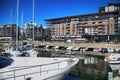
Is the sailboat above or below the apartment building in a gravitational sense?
below

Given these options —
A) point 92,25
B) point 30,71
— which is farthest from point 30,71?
point 92,25

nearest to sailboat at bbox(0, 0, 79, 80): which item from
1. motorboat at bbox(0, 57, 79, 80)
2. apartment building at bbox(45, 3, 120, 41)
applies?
motorboat at bbox(0, 57, 79, 80)

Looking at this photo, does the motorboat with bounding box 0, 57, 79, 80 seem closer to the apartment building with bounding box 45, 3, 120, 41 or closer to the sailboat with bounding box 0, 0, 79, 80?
the sailboat with bounding box 0, 0, 79, 80

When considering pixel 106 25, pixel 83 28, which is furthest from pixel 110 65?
pixel 83 28

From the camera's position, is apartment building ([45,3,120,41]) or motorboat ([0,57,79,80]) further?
apartment building ([45,3,120,41])

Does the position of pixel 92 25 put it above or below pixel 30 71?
above

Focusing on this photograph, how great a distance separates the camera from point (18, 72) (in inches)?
451

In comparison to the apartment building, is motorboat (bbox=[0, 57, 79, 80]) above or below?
below

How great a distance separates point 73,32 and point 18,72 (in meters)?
117

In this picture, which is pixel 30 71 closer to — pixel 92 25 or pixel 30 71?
pixel 30 71

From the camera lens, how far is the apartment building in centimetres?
11219

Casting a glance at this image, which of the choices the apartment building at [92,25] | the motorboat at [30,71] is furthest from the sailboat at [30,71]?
the apartment building at [92,25]

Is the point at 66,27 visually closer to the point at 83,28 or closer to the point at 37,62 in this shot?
the point at 83,28

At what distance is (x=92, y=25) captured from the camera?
120 m
